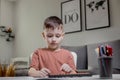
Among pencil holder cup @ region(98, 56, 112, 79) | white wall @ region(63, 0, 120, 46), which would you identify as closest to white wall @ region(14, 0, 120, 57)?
white wall @ region(63, 0, 120, 46)

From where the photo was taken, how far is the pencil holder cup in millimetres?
780

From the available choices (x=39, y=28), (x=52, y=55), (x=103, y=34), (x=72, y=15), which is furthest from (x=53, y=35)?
(x=39, y=28)

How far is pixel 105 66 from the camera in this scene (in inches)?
31.3

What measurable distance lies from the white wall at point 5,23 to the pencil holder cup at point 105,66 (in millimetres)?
4386

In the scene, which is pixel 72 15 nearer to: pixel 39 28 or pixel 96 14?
pixel 96 14

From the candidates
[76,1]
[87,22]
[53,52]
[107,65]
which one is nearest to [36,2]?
[76,1]

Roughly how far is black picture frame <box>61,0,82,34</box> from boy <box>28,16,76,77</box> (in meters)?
2.68

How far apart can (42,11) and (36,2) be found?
0.30 metres

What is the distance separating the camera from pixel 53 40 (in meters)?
1.10

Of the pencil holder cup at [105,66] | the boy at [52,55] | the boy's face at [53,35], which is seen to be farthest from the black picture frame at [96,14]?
the pencil holder cup at [105,66]

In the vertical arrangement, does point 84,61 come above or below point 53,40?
below

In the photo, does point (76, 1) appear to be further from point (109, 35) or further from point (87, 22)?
point (109, 35)

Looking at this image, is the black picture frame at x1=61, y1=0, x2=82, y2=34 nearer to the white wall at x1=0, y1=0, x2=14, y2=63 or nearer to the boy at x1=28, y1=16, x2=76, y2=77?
the white wall at x1=0, y1=0, x2=14, y2=63

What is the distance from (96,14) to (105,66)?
2928 mm
